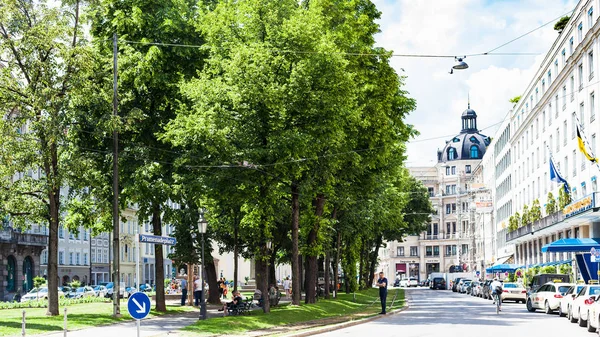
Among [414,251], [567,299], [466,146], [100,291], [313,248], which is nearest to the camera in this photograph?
[567,299]

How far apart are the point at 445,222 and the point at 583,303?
→ 144 m

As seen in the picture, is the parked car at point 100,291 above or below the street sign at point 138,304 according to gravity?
below

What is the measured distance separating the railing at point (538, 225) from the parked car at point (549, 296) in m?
17.9

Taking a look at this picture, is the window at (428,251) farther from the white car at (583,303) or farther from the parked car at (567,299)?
the white car at (583,303)

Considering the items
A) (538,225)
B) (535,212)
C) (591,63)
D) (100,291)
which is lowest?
(100,291)

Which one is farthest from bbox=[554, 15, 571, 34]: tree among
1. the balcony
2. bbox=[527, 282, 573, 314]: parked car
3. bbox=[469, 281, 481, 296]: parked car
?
the balcony

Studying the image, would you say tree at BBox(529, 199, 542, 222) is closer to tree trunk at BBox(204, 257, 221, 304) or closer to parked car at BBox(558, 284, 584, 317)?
tree trunk at BBox(204, 257, 221, 304)

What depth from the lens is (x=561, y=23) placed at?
71.0 meters

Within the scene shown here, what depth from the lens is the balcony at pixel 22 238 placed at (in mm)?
69963

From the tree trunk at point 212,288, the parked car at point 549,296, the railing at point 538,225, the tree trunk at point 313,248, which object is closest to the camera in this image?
the parked car at point 549,296

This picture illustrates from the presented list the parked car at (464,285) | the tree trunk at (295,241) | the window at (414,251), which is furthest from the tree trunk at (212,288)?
the window at (414,251)

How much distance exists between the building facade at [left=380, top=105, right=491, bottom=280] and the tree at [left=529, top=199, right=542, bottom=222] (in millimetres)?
88874

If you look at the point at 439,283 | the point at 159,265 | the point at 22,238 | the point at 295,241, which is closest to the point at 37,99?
the point at 159,265

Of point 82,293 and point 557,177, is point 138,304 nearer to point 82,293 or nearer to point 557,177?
point 557,177
